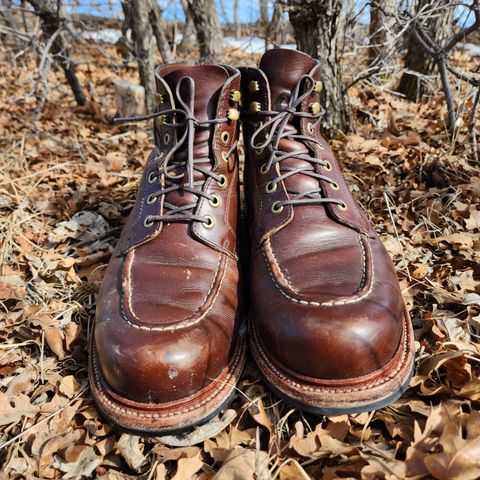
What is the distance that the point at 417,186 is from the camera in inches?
103

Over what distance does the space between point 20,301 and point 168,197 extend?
85cm

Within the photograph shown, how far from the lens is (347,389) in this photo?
131 centimetres

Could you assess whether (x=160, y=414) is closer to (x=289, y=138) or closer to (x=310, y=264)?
(x=310, y=264)

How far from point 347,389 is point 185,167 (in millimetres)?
1139

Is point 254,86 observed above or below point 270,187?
above

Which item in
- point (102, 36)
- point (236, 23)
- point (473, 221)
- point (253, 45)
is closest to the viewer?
point (473, 221)

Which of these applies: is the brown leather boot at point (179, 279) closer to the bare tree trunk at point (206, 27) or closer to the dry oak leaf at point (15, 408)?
the dry oak leaf at point (15, 408)

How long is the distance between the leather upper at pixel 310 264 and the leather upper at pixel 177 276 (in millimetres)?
141

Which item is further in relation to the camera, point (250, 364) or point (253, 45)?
point (253, 45)

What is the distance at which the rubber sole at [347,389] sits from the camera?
131 cm

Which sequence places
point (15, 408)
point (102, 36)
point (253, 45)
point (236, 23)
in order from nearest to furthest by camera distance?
point (15, 408) → point (253, 45) → point (102, 36) → point (236, 23)

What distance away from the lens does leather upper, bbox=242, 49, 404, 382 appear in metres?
1.32

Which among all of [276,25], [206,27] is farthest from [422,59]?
[206,27]

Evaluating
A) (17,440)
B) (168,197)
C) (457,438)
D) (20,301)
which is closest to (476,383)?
(457,438)
